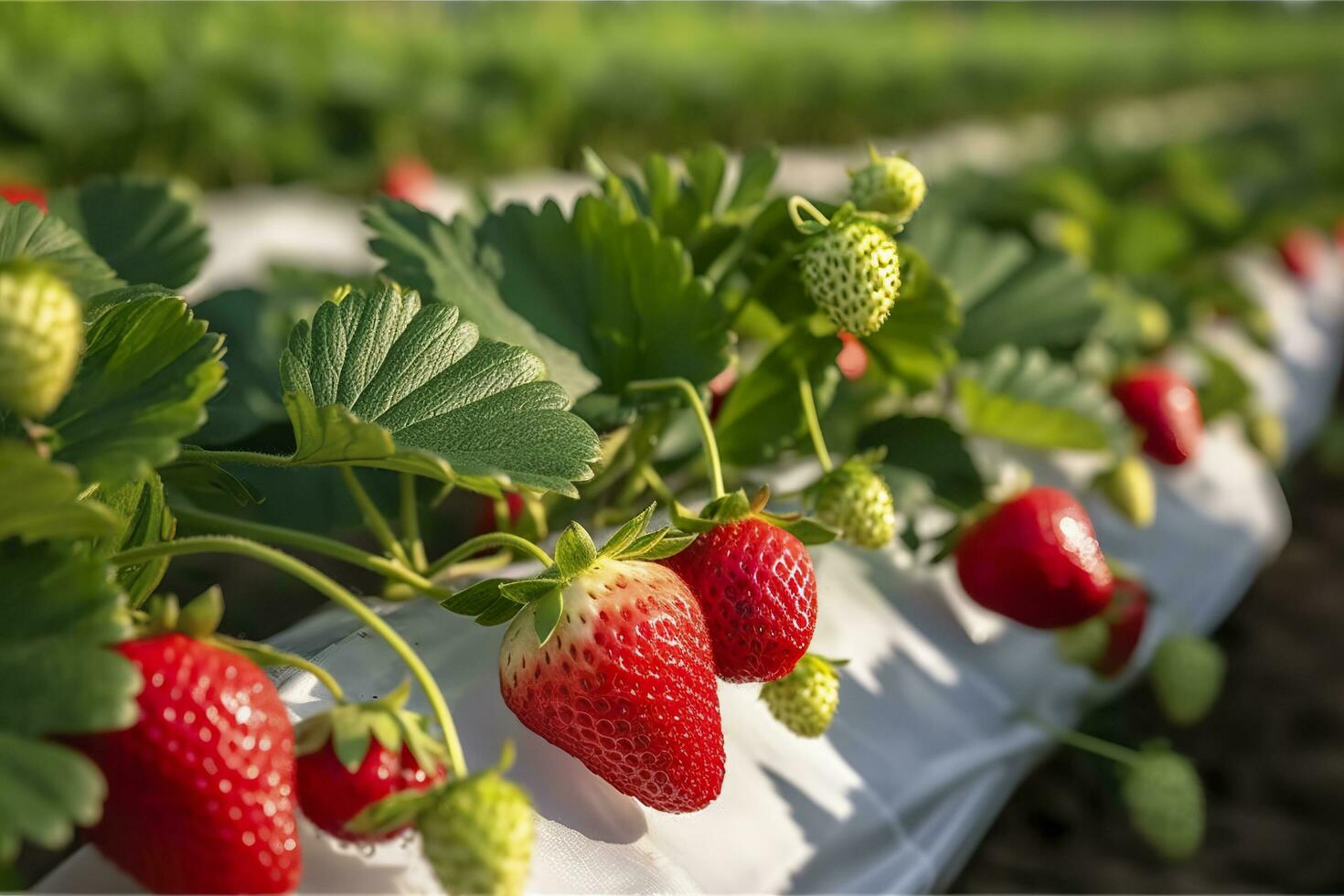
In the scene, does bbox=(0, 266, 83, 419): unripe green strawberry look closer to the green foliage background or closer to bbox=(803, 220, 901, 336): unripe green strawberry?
bbox=(803, 220, 901, 336): unripe green strawberry

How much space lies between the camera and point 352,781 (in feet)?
1.56

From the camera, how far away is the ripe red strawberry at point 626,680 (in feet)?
1.79

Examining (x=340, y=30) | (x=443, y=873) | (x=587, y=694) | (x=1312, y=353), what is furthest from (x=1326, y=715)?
(x=340, y=30)

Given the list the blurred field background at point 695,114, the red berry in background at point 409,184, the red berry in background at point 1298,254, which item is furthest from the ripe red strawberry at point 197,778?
the red berry in background at point 409,184

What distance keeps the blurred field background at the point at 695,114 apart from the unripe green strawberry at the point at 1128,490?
19 cm

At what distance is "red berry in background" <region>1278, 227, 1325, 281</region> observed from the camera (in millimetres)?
2260

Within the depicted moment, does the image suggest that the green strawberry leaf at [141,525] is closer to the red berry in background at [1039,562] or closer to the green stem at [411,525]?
the green stem at [411,525]

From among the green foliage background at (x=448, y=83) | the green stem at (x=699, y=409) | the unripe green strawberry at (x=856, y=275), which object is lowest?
the green foliage background at (x=448, y=83)

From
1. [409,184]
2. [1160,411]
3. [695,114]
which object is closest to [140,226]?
[1160,411]

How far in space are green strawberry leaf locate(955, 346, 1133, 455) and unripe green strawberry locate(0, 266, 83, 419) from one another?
0.65 m

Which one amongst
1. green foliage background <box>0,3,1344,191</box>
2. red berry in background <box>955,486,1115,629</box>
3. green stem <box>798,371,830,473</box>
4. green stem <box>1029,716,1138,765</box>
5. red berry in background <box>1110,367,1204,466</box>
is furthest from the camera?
green foliage background <box>0,3,1344,191</box>

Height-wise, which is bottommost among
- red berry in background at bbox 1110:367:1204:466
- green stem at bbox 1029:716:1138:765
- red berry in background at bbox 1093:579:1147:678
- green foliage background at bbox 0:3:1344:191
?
green foliage background at bbox 0:3:1344:191

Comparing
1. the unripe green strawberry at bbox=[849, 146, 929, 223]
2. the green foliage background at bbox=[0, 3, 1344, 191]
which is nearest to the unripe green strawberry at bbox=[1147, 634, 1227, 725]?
the unripe green strawberry at bbox=[849, 146, 929, 223]

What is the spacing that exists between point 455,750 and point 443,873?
5 centimetres
